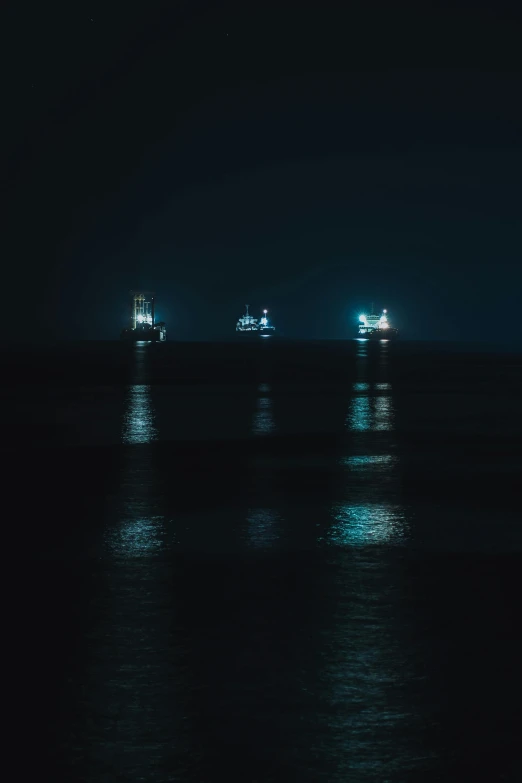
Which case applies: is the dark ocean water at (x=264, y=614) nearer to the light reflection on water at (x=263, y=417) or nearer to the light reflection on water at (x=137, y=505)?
the light reflection on water at (x=137, y=505)

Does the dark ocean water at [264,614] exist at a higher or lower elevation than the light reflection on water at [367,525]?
higher

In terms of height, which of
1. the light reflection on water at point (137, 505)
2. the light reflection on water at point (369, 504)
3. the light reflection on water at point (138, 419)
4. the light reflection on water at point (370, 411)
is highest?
the light reflection on water at point (138, 419)

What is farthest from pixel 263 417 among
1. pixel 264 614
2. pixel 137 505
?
pixel 264 614

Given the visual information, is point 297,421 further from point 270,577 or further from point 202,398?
point 270,577

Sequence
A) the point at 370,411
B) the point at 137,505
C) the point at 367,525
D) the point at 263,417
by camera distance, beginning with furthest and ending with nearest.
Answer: the point at 370,411, the point at 263,417, the point at 137,505, the point at 367,525

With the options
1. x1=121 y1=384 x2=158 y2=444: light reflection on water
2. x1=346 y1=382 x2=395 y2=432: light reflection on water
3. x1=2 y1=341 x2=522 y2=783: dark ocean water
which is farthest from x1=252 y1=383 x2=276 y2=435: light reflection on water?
x1=2 y1=341 x2=522 y2=783: dark ocean water

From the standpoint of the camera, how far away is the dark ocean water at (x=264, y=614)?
5.03 meters

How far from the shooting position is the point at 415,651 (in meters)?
6.64

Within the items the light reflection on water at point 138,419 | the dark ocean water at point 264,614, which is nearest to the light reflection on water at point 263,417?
the light reflection on water at point 138,419

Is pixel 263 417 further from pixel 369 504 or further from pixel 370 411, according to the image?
pixel 369 504

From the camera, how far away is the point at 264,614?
7.56 meters

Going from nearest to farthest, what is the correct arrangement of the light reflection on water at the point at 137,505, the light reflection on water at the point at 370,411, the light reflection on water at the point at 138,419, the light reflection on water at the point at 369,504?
the light reflection on water at the point at 137,505 < the light reflection on water at the point at 369,504 < the light reflection on water at the point at 138,419 < the light reflection on water at the point at 370,411

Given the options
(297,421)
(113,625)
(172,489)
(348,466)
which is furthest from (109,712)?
(297,421)

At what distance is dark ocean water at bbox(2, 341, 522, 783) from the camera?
16.5 feet
